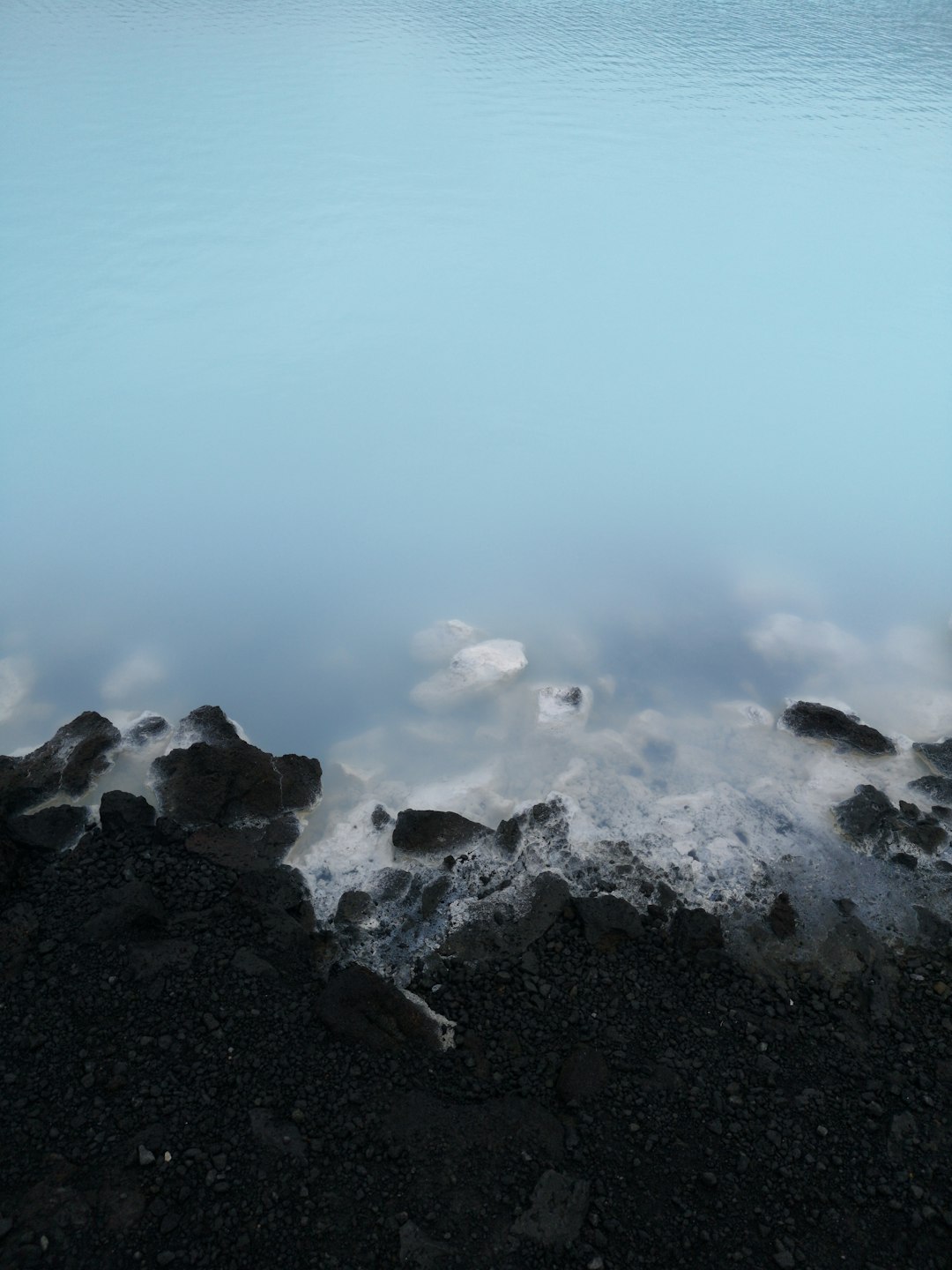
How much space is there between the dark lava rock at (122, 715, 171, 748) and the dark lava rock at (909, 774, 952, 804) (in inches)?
159

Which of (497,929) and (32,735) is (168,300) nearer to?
(32,735)

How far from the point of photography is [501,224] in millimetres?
10367

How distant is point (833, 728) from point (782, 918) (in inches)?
55.8

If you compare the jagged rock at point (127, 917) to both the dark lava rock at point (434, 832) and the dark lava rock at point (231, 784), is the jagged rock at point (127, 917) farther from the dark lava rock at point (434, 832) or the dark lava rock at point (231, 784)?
the dark lava rock at point (434, 832)

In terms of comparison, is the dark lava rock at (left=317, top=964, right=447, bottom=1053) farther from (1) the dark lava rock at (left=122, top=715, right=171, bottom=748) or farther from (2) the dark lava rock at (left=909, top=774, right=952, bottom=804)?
(2) the dark lava rock at (left=909, top=774, right=952, bottom=804)

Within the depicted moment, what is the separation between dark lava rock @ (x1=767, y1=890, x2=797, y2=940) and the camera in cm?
380

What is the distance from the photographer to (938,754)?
4707 millimetres

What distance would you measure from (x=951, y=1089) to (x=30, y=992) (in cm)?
348

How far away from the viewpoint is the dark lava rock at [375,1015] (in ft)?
10.9

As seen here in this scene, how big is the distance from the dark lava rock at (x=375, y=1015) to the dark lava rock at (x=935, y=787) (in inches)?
108

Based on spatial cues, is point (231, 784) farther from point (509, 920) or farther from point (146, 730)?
point (509, 920)

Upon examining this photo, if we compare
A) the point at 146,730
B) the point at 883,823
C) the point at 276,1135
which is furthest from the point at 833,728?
the point at 146,730

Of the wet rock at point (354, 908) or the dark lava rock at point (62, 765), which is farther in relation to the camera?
the dark lava rock at point (62, 765)

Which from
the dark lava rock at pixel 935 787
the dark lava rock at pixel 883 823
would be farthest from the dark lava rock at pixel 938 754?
the dark lava rock at pixel 883 823
